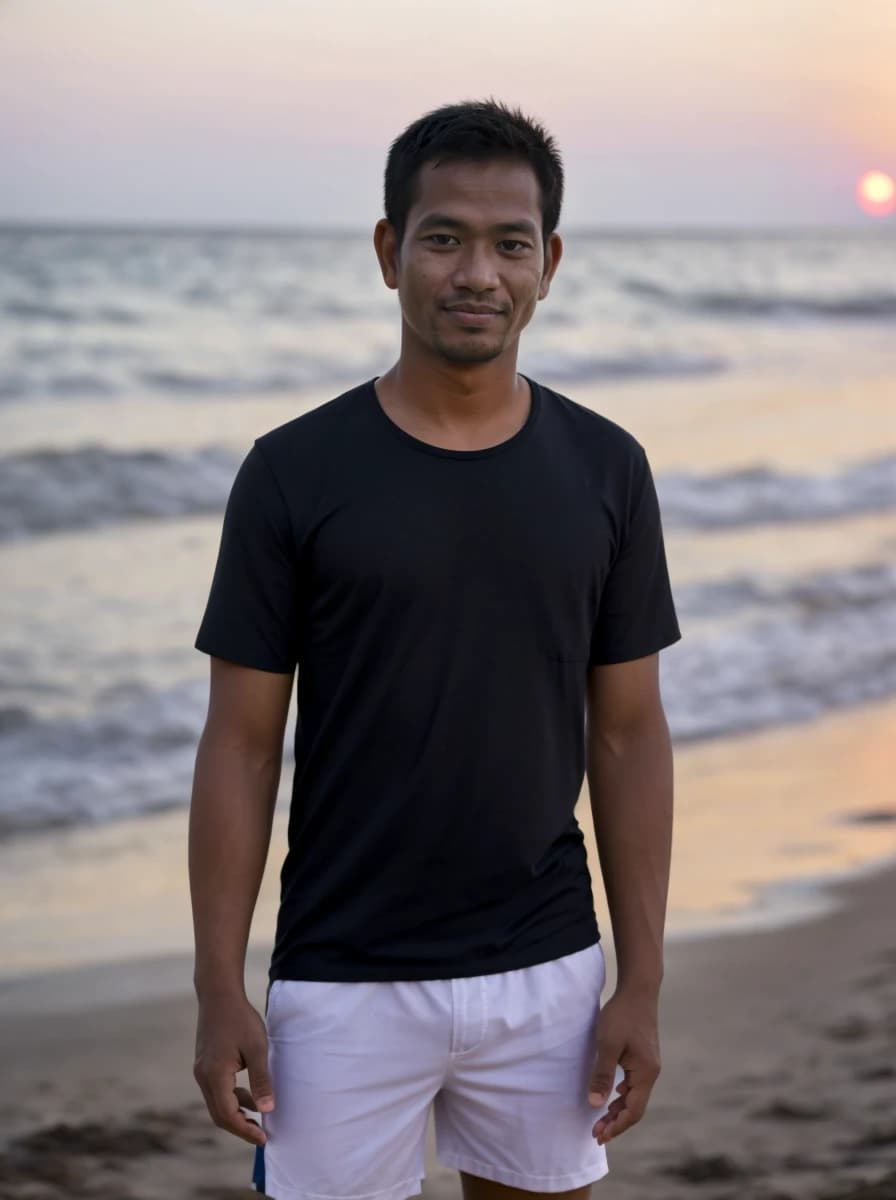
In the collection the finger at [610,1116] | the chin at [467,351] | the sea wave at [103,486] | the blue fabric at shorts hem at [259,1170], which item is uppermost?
the sea wave at [103,486]

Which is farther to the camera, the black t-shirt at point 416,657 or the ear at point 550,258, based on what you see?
the ear at point 550,258

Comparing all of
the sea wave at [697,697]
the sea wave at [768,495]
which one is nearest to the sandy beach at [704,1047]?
the sea wave at [697,697]

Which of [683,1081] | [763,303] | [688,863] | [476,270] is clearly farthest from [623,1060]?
[763,303]

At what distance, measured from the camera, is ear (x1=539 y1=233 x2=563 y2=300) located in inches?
92.4

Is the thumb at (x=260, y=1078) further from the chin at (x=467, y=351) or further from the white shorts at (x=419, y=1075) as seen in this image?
the chin at (x=467, y=351)

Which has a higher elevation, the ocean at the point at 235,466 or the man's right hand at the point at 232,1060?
the ocean at the point at 235,466

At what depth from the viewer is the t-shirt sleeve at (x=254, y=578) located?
214cm

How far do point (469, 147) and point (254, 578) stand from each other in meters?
0.66

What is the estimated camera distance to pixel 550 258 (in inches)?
94.0

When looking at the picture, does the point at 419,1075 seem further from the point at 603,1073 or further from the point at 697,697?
the point at 697,697

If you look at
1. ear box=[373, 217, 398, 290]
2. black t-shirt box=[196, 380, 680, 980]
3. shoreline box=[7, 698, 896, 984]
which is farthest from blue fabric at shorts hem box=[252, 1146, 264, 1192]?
shoreline box=[7, 698, 896, 984]

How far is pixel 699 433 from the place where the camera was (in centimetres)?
1661

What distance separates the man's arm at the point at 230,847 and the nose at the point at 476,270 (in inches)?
23.2

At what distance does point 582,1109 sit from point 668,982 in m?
2.74
